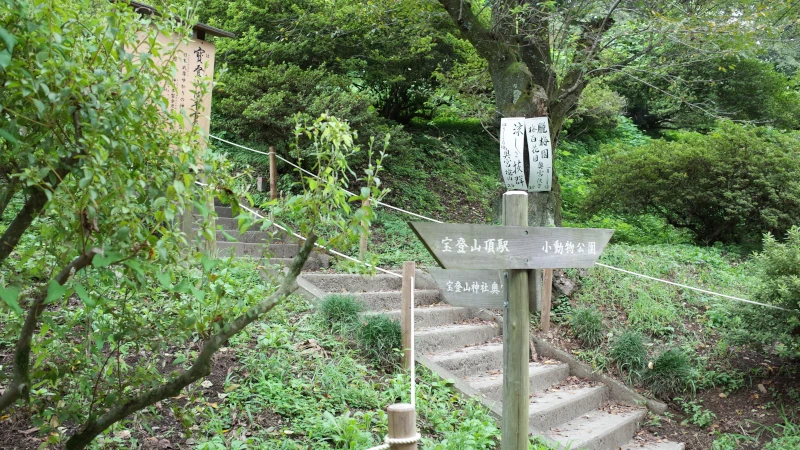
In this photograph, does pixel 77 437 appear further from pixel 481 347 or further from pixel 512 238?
pixel 481 347

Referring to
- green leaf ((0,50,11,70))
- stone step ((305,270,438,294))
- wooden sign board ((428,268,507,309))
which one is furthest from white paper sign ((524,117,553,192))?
green leaf ((0,50,11,70))

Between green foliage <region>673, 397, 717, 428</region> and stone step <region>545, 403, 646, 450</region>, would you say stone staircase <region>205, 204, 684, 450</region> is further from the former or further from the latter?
green foliage <region>673, 397, 717, 428</region>

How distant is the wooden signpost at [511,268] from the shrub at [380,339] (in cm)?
191

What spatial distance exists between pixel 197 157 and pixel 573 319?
18.4ft

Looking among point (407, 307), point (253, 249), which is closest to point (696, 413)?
point (407, 307)

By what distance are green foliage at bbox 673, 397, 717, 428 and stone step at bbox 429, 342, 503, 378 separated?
1.86m

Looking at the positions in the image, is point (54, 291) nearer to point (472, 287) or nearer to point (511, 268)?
point (472, 287)

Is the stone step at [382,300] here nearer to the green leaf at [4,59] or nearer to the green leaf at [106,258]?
the green leaf at [106,258]

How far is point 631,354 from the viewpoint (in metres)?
6.45

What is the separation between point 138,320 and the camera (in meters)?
2.65

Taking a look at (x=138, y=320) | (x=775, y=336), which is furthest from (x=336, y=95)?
(x=138, y=320)

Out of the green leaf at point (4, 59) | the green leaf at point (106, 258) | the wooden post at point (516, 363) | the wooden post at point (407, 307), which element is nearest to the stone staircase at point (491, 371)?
the wooden post at point (407, 307)

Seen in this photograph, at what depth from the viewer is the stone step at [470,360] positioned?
575 centimetres

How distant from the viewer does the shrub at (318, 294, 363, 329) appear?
5508 millimetres
